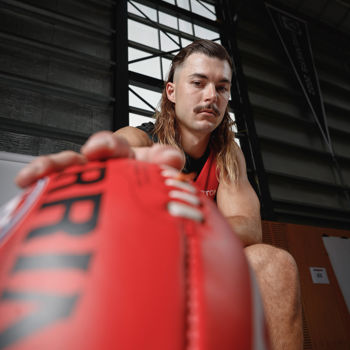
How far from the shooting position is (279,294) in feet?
2.47

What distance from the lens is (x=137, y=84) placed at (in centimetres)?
406

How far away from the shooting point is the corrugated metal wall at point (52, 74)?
3.33 meters

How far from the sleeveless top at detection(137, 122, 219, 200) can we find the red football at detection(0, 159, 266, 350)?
0.79 metres

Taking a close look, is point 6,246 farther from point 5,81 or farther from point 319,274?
point 5,81

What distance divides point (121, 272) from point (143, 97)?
397 cm

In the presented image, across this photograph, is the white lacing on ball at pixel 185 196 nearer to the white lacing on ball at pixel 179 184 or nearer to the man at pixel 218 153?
the white lacing on ball at pixel 179 184

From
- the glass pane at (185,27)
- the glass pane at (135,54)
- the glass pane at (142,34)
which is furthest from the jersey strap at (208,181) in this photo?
the glass pane at (185,27)

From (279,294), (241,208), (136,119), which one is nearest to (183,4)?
(136,119)

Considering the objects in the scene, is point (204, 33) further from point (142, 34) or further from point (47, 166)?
point (47, 166)

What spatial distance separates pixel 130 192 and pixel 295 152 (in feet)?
17.6

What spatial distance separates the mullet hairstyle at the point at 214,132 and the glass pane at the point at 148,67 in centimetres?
295

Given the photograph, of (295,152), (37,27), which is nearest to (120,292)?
(37,27)

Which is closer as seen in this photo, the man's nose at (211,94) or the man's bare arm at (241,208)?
the man's bare arm at (241,208)

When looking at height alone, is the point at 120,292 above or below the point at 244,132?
below
